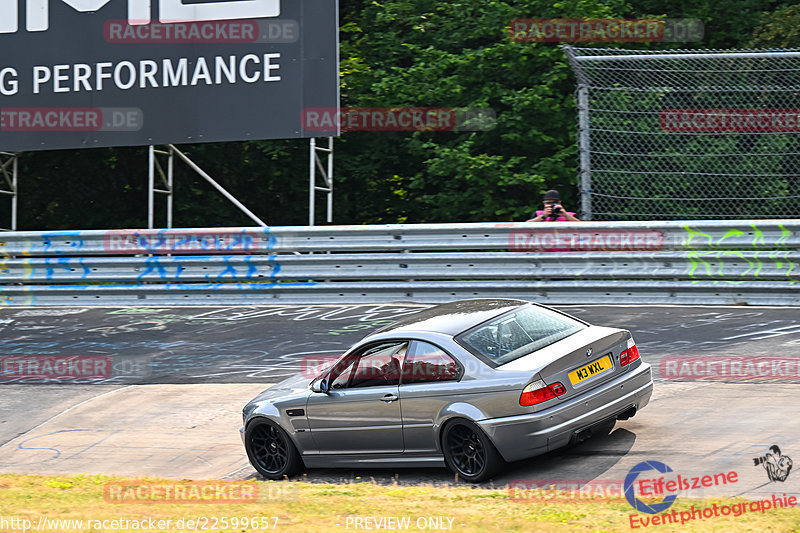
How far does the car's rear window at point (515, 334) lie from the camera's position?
811cm

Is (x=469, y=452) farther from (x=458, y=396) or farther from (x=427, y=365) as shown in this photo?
(x=427, y=365)

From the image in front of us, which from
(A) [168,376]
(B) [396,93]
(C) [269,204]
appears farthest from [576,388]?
(C) [269,204]

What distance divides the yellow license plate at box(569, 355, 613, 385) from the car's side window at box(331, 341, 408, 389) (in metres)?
1.37

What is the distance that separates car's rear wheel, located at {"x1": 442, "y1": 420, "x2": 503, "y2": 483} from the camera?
7723 millimetres

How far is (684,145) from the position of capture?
47.1 feet

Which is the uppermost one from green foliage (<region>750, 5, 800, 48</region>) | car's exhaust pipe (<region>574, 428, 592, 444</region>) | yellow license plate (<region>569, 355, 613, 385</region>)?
green foliage (<region>750, 5, 800, 48</region>)

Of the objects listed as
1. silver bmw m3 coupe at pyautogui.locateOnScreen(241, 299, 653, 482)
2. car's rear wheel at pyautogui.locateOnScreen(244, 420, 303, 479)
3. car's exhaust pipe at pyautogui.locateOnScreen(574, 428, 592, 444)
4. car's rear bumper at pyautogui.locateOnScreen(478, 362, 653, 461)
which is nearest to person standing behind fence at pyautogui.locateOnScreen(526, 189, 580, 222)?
silver bmw m3 coupe at pyautogui.locateOnScreen(241, 299, 653, 482)

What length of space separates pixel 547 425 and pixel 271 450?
261 centimetres

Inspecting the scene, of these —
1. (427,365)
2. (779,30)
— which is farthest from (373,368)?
(779,30)

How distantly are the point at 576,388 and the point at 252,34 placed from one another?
1098 centimetres

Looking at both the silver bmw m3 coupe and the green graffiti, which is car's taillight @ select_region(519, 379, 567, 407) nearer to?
the silver bmw m3 coupe

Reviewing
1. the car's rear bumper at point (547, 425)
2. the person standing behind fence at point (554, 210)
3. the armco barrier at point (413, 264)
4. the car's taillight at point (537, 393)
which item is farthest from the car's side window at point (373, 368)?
the person standing behind fence at point (554, 210)

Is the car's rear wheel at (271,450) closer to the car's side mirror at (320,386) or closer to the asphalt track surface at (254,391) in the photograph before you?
the asphalt track surface at (254,391)

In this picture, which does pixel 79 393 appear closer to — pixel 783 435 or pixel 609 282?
pixel 609 282
